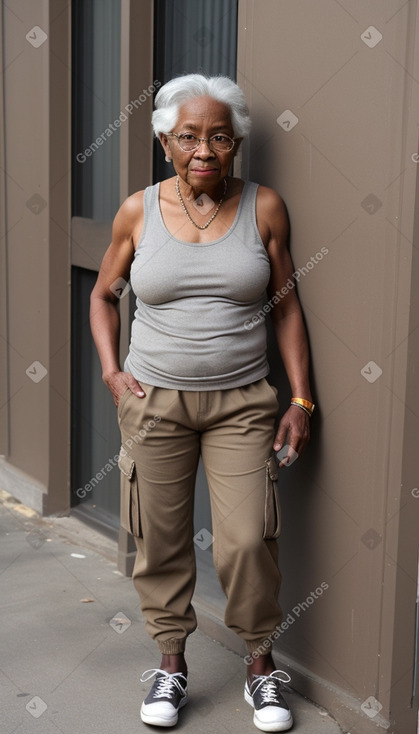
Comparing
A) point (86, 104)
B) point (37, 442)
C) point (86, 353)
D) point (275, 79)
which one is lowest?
point (37, 442)

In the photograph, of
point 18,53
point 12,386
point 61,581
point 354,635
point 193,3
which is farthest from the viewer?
point 12,386

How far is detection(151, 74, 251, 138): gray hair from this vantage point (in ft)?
10.2

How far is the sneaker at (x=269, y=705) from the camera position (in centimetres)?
328

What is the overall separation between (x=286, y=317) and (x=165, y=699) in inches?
50.8

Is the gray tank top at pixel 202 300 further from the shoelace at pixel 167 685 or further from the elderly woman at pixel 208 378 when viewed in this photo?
the shoelace at pixel 167 685

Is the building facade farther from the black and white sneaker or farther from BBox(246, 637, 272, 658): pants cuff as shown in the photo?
the black and white sneaker

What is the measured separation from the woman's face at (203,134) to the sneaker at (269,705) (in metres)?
1.59

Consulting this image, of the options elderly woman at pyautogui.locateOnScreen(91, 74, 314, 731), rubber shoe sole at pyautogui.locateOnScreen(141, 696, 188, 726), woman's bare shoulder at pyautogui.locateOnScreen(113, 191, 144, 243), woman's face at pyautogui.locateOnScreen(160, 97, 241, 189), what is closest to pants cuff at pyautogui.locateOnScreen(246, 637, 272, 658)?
elderly woman at pyautogui.locateOnScreen(91, 74, 314, 731)

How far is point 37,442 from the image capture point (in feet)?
18.1

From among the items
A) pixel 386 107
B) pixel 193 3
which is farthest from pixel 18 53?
pixel 386 107

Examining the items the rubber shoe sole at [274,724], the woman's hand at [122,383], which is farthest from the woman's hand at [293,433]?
the rubber shoe sole at [274,724]

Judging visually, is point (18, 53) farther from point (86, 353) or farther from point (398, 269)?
point (398, 269)

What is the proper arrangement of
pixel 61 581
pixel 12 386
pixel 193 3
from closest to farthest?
1. pixel 193 3
2. pixel 61 581
3. pixel 12 386

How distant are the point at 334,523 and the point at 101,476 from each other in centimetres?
210
